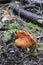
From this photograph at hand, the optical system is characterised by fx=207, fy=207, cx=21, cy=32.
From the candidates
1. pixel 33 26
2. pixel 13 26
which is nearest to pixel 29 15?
pixel 33 26

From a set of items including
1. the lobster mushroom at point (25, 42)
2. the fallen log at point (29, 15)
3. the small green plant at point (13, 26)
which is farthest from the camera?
the fallen log at point (29, 15)

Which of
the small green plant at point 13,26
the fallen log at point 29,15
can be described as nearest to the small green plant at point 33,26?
the fallen log at point 29,15

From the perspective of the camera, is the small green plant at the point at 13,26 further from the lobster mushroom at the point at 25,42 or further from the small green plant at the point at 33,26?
the lobster mushroom at the point at 25,42

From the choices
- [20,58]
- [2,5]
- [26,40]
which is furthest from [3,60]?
[2,5]

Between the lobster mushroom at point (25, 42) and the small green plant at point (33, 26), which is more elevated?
the lobster mushroom at point (25, 42)

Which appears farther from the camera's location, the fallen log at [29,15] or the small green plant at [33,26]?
the fallen log at [29,15]

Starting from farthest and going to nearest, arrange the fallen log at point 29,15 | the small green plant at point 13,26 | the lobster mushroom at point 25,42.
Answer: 1. the fallen log at point 29,15
2. the small green plant at point 13,26
3. the lobster mushroom at point 25,42

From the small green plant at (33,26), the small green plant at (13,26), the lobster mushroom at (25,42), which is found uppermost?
the lobster mushroom at (25,42)

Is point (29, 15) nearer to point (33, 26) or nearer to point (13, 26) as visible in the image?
point (33, 26)

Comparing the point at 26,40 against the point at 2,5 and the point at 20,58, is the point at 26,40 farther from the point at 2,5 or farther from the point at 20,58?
Result: the point at 2,5

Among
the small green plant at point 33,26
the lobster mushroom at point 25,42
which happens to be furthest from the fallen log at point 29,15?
the lobster mushroom at point 25,42

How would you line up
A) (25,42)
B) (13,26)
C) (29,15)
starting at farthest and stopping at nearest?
(29,15)
(13,26)
(25,42)
